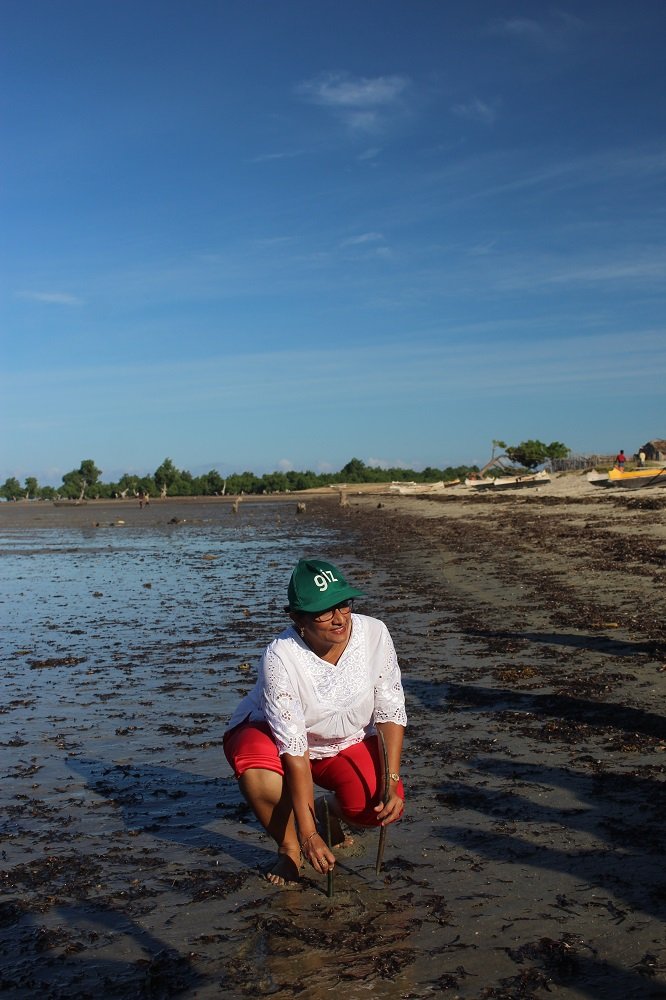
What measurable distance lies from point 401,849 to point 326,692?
1.06m

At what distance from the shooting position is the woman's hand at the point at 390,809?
4324 mm

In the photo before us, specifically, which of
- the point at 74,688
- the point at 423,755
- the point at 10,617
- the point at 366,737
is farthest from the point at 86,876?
the point at 10,617

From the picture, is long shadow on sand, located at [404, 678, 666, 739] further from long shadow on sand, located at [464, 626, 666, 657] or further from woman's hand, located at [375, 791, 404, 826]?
woman's hand, located at [375, 791, 404, 826]

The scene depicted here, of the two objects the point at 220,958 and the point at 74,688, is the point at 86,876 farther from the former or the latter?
the point at 74,688

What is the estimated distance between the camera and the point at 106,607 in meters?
15.9

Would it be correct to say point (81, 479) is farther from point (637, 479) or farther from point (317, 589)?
point (317, 589)

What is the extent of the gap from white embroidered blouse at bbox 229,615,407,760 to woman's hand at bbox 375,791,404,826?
1.18ft

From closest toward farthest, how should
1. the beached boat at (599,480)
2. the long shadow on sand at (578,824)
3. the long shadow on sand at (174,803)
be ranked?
the long shadow on sand at (578,824) < the long shadow on sand at (174,803) < the beached boat at (599,480)

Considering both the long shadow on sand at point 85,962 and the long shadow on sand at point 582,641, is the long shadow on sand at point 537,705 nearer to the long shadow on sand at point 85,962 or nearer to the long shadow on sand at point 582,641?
the long shadow on sand at point 582,641

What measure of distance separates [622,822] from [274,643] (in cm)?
215

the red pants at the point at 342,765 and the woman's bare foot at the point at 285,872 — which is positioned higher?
the red pants at the point at 342,765

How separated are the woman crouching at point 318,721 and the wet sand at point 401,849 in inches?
13.9

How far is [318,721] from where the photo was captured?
4473 mm

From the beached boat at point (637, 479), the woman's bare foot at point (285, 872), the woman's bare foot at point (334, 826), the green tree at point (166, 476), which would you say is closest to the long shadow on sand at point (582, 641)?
the woman's bare foot at point (334, 826)
